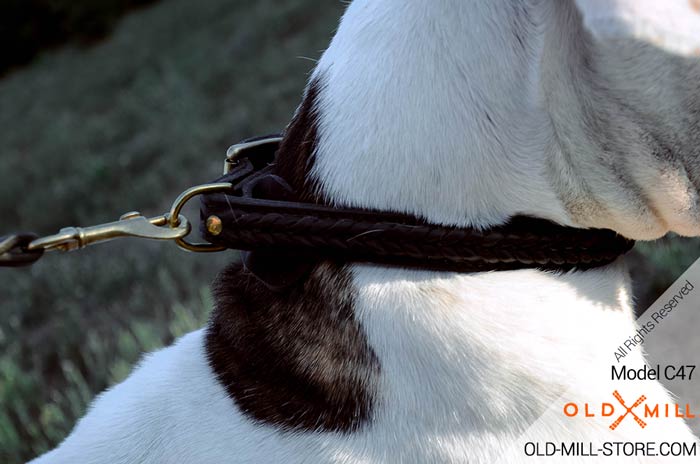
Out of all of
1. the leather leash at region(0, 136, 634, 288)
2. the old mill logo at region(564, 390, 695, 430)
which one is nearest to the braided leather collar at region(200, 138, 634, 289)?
the leather leash at region(0, 136, 634, 288)

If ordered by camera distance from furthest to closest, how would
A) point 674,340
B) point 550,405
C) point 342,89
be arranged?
point 674,340
point 342,89
point 550,405

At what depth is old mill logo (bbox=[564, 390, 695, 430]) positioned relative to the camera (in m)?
1.39

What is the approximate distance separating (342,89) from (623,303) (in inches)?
25.8

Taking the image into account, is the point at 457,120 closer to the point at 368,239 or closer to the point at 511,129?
the point at 511,129

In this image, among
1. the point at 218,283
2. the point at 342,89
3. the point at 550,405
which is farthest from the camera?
the point at 218,283

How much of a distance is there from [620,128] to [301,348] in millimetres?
669

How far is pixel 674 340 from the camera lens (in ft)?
9.29

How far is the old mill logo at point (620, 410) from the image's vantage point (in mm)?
1392

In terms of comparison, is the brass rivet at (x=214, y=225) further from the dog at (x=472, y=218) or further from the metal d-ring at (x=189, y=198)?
the dog at (x=472, y=218)

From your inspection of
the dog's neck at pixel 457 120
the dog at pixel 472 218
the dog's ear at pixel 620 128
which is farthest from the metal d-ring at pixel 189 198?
the dog's ear at pixel 620 128

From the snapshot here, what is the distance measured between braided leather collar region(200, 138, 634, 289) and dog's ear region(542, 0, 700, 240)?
68 millimetres

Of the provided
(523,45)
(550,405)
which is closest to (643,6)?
(523,45)

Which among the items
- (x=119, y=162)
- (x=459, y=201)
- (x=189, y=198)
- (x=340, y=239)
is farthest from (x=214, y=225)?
(x=119, y=162)

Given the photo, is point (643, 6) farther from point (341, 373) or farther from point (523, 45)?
point (341, 373)
